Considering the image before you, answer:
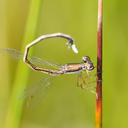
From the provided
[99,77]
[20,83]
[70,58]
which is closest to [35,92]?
[20,83]

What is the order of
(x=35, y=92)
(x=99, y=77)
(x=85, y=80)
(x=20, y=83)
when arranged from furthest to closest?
(x=20, y=83), (x=35, y=92), (x=85, y=80), (x=99, y=77)

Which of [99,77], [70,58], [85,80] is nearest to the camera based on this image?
[99,77]

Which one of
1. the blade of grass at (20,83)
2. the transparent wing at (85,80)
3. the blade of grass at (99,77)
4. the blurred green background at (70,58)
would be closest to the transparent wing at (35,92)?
the blade of grass at (20,83)

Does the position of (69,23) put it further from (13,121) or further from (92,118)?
(13,121)

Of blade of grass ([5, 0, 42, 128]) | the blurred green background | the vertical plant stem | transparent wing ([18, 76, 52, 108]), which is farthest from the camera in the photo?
the blurred green background

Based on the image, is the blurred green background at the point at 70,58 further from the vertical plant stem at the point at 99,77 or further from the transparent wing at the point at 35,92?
the vertical plant stem at the point at 99,77

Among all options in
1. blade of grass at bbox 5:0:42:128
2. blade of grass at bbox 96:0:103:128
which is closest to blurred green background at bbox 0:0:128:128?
blade of grass at bbox 5:0:42:128

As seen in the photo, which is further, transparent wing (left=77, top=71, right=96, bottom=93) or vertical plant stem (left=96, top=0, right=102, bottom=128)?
transparent wing (left=77, top=71, right=96, bottom=93)

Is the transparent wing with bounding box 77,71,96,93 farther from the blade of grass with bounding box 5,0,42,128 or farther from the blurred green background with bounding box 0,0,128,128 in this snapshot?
the blurred green background with bounding box 0,0,128,128

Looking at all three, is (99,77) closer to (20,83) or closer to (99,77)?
(99,77)

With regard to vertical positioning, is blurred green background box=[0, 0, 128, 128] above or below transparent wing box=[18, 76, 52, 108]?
above
